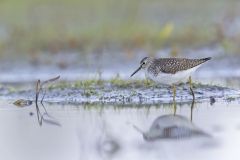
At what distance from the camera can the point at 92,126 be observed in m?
9.59

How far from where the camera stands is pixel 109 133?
30.1 ft

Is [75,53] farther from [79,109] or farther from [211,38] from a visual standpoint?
[79,109]

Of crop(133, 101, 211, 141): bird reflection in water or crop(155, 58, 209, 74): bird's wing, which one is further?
crop(155, 58, 209, 74): bird's wing

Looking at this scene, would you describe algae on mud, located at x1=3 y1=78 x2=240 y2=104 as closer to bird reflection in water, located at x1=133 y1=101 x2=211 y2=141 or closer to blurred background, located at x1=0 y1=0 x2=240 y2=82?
bird reflection in water, located at x1=133 y1=101 x2=211 y2=141

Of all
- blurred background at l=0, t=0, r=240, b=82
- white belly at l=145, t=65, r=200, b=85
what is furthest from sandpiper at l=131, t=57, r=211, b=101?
blurred background at l=0, t=0, r=240, b=82

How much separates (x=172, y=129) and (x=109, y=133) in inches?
29.0

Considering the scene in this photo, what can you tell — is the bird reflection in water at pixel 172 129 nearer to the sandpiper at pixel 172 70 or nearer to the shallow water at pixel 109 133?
the shallow water at pixel 109 133

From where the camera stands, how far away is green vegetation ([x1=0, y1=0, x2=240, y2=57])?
16625 mm

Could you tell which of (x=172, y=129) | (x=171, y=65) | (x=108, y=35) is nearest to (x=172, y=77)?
(x=171, y=65)

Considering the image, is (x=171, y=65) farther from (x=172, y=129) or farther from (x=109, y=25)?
(x=109, y=25)

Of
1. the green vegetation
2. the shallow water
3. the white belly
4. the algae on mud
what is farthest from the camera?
the green vegetation

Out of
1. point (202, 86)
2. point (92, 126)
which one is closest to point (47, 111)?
point (92, 126)

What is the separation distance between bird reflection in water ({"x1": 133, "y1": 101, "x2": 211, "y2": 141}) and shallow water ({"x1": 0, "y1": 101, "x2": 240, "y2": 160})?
0.07m

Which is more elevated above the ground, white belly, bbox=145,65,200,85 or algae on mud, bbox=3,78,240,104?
white belly, bbox=145,65,200,85
